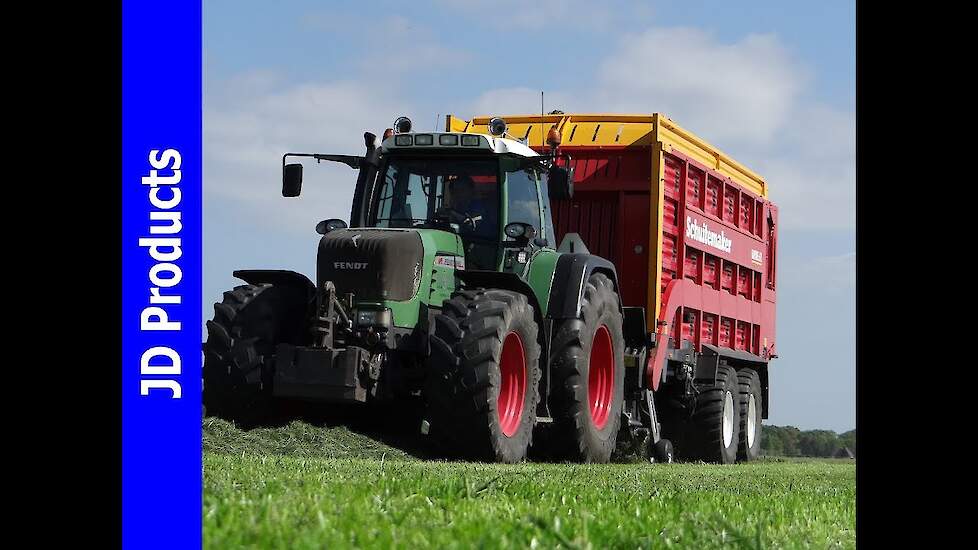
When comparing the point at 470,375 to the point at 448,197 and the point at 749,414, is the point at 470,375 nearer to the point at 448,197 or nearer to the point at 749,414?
the point at 448,197

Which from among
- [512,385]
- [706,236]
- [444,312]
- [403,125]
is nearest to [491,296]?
[444,312]

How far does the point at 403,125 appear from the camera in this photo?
13.2 metres

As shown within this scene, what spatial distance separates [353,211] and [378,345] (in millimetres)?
1778

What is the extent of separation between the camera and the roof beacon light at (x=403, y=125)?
1319 cm

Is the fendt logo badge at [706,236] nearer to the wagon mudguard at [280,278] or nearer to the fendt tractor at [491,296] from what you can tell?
the fendt tractor at [491,296]

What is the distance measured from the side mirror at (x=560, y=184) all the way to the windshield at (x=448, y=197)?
0.52 meters

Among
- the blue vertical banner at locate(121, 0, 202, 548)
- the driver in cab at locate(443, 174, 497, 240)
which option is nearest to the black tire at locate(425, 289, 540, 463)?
the driver in cab at locate(443, 174, 497, 240)


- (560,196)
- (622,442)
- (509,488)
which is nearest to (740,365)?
(622,442)

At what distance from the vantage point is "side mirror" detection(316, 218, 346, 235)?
12.9 meters

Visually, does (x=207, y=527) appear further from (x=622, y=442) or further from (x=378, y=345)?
(x=622, y=442)

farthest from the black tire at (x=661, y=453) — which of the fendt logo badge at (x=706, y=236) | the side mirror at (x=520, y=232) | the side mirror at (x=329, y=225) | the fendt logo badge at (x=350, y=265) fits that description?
the fendt logo badge at (x=350, y=265)

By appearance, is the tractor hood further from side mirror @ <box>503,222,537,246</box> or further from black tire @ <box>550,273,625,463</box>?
black tire @ <box>550,273,625,463</box>

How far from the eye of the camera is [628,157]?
607 inches

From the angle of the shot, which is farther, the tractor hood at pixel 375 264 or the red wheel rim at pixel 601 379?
the red wheel rim at pixel 601 379
